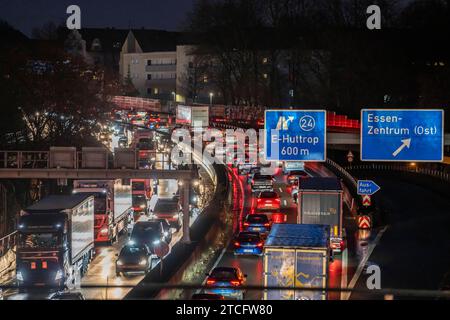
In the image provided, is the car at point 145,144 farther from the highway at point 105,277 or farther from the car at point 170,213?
the highway at point 105,277

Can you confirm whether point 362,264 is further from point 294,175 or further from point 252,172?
point 252,172

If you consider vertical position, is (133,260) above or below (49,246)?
below

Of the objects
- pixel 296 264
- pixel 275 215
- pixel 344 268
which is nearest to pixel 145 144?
pixel 275 215

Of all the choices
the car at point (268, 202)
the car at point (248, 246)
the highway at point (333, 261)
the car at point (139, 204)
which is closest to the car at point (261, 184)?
the highway at point (333, 261)

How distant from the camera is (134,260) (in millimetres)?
22984

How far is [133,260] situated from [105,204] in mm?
5807

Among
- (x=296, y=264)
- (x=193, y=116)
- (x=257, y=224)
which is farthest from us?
(x=193, y=116)

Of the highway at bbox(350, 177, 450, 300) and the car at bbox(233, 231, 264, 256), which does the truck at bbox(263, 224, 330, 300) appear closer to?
the highway at bbox(350, 177, 450, 300)

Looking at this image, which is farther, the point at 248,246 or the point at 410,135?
the point at 248,246

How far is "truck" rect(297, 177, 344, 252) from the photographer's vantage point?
87.6 ft

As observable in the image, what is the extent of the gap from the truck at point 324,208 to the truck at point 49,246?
851 centimetres

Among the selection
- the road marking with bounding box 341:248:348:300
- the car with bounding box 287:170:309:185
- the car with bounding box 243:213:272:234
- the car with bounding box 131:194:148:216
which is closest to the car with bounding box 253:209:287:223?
the car with bounding box 243:213:272:234

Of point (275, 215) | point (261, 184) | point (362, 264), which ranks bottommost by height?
point (362, 264)
